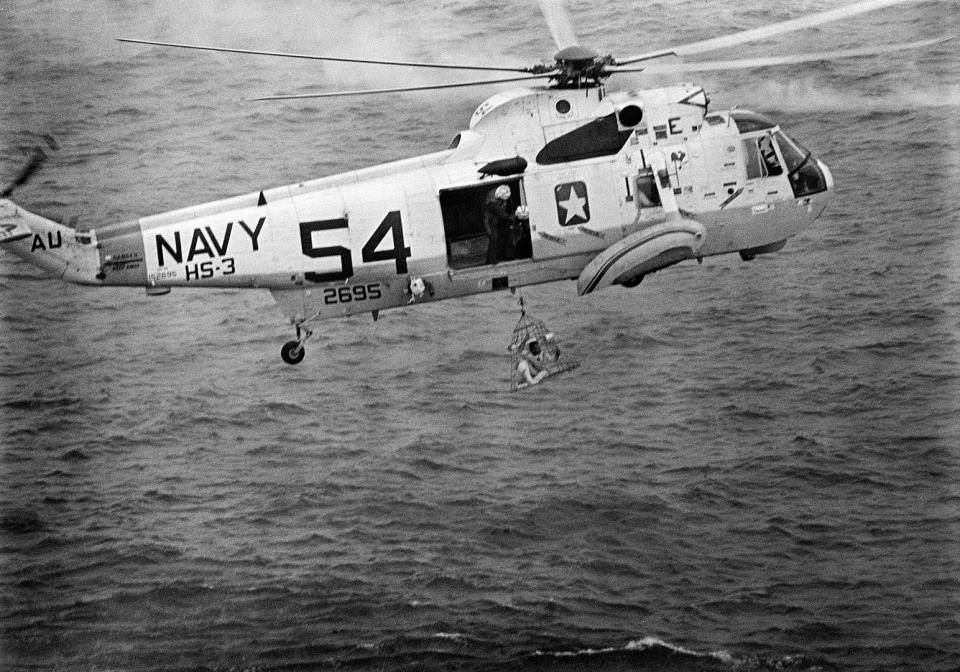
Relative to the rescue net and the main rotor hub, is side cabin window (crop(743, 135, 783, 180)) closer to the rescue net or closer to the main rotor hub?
the main rotor hub

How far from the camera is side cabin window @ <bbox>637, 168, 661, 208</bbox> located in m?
26.2

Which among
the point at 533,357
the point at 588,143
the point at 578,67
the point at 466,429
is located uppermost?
the point at 578,67

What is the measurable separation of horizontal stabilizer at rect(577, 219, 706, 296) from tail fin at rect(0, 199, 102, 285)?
8.30m

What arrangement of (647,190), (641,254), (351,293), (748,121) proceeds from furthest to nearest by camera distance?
(748,121), (647,190), (351,293), (641,254)

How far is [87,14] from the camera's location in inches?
2085

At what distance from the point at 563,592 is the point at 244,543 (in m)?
8.24

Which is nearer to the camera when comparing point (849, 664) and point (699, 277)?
point (849, 664)

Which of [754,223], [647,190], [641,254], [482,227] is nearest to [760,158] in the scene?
[754,223]

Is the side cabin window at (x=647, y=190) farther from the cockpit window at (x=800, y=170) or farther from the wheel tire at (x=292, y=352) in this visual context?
the wheel tire at (x=292, y=352)

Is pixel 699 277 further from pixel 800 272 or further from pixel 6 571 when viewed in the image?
pixel 6 571

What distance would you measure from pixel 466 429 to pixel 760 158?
15.3 meters

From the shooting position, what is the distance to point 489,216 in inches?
1016

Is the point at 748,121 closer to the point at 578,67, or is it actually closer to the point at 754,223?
the point at 754,223

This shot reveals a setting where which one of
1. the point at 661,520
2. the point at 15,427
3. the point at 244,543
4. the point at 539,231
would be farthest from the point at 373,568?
the point at 539,231
